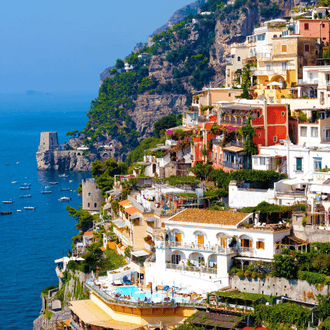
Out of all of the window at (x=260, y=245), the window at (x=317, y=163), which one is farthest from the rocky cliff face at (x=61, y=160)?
the window at (x=260, y=245)

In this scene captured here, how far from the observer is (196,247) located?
136 ft

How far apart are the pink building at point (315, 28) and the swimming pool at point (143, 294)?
2743 cm

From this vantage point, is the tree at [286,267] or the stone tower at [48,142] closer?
the tree at [286,267]

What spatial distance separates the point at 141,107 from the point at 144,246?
88541mm

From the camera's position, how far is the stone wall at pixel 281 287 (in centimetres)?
3784

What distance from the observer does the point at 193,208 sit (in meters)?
45.4

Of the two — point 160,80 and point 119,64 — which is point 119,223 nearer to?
point 160,80

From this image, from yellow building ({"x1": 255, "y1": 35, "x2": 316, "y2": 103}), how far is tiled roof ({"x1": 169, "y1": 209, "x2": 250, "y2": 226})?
14703 mm

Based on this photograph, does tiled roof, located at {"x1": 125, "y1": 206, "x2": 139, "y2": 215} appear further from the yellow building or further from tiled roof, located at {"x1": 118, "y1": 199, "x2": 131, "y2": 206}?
the yellow building

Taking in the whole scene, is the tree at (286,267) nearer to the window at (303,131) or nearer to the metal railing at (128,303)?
the metal railing at (128,303)

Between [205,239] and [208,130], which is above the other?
[208,130]

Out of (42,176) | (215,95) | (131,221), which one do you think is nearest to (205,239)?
(131,221)

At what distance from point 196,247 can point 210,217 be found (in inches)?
70.6

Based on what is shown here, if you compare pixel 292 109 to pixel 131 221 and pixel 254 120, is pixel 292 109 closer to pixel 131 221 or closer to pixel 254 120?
pixel 254 120
